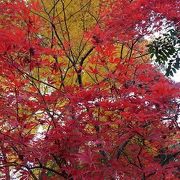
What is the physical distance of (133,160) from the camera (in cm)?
536

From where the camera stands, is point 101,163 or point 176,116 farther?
point 101,163

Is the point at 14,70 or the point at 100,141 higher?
the point at 14,70

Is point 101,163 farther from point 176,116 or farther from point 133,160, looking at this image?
point 176,116

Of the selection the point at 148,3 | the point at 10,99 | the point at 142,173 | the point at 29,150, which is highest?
the point at 148,3

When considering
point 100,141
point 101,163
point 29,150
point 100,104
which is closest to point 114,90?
point 100,104

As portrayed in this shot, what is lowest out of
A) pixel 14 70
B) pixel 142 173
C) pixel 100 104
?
pixel 142 173

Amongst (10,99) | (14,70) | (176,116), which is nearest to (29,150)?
(10,99)

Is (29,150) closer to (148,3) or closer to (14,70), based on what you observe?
(14,70)

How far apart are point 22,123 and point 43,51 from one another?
962mm

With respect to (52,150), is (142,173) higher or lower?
lower

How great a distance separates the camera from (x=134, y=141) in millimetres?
5676

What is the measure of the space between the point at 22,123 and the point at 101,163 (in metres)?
A: 1.14

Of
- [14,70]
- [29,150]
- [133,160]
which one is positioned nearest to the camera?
[29,150]

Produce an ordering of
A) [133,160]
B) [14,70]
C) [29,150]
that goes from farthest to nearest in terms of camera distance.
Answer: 1. [133,160]
2. [14,70]
3. [29,150]
